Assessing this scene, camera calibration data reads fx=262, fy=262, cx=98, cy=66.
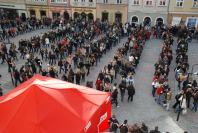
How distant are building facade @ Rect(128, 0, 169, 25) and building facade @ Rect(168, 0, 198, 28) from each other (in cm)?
82

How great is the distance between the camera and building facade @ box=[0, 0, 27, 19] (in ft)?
133

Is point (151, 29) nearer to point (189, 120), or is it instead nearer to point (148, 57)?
point (148, 57)

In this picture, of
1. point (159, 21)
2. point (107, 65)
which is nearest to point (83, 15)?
point (159, 21)

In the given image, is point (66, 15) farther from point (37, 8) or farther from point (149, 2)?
point (149, 2)

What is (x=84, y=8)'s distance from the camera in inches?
1449

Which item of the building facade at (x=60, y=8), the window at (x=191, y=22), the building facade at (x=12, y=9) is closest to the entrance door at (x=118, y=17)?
the building facade at (x=60, y=8)

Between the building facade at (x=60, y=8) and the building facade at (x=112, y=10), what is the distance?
4.65 m

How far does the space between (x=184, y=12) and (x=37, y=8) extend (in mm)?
21280

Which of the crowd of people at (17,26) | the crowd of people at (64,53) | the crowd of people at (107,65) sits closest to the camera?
the crowd of people at (107,65)

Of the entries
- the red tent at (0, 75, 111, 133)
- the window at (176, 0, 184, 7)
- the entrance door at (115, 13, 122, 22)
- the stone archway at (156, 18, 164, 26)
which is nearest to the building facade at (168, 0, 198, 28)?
the window at (176, 0, 184, 7)

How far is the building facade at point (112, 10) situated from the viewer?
3475 cm

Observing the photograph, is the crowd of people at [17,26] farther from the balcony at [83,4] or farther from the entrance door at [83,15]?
the entrance door at [83,15]

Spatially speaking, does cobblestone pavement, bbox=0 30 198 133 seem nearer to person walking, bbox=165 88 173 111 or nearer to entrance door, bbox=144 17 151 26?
person walking, bbox=165 88 173 111

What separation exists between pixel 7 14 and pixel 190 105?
33.5 metres
